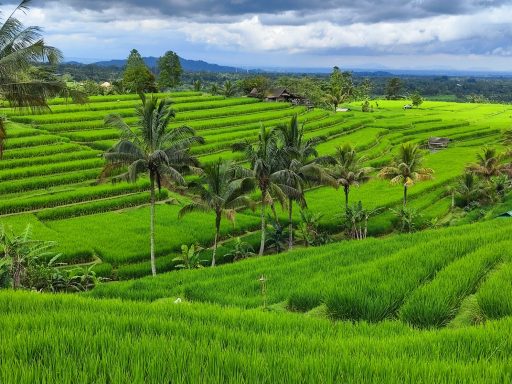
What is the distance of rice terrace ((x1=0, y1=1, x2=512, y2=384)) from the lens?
14.0ft

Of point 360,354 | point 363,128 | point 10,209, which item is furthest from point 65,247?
point 363,128

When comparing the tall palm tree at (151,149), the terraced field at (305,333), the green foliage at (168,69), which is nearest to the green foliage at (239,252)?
the tall palm tree at (151,149)

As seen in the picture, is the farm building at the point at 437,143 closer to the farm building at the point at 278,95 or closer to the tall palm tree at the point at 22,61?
the farm building at the point at 278,95

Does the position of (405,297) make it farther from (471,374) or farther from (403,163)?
(403,163)

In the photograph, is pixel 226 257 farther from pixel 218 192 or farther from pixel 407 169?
pixel 407 169

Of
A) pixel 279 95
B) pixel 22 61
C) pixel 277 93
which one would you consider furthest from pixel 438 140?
pixel 22 61

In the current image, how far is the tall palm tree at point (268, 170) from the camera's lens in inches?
750

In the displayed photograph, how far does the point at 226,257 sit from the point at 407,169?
11.3m

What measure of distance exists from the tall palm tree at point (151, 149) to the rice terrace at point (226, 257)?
6cm

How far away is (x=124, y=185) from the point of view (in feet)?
89.0

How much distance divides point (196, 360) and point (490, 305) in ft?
15.2

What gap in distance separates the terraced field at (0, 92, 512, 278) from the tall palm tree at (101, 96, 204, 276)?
12.7ft

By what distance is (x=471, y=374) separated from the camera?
4004 millimetres

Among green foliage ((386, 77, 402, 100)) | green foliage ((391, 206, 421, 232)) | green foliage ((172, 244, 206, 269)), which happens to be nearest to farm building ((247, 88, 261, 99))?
green foliage ((386, 77, 402, 100))
